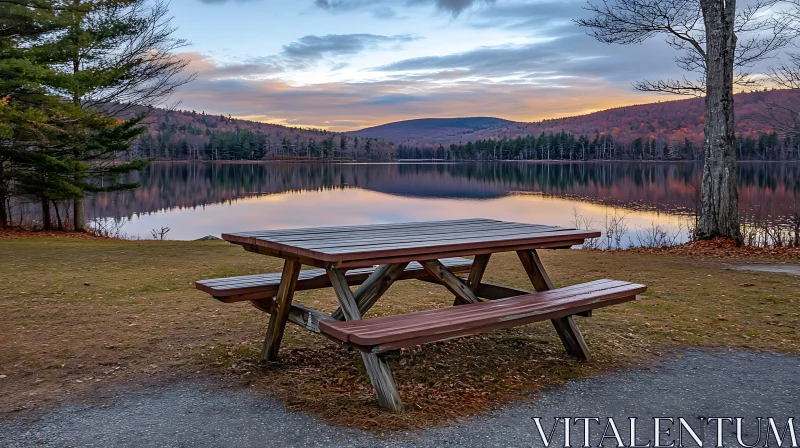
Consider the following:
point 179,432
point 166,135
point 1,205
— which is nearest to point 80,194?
point 1,205

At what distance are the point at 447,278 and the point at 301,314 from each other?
1090 millimetres

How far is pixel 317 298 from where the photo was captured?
7125mm

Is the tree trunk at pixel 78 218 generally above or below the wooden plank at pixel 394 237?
below

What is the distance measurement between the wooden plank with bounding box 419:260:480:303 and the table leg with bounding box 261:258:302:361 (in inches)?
35.8

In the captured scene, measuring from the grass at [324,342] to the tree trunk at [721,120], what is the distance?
12.2 feet

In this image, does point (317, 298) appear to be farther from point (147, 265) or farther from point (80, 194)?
point (80, 194)

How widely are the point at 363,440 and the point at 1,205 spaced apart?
1930cm

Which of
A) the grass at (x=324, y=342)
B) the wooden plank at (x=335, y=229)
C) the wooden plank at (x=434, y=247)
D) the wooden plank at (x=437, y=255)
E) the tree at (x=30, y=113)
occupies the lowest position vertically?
the grass at (x=324, y=342)

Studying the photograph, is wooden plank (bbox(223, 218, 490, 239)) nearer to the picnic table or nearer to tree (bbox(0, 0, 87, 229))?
the picnic table

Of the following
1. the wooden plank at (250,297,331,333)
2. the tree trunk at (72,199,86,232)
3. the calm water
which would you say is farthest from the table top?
the tree trunk at (72,199,86,232)

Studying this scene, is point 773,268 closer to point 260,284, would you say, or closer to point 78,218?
point 260,284

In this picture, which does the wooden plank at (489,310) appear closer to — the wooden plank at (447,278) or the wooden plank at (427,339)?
the wooden plank at (427,339)

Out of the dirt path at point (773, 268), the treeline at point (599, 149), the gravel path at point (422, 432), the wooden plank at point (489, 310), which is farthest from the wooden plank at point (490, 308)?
the treeline at point (599, 149)

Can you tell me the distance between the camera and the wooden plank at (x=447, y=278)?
4297 mm
